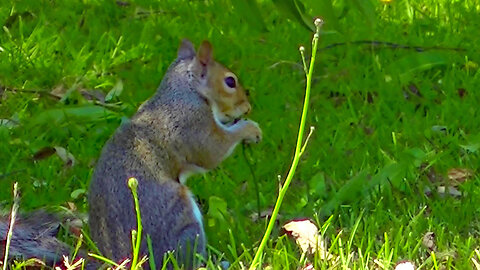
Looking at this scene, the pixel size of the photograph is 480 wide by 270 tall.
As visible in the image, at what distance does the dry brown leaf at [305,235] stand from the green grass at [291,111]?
0.12 ft

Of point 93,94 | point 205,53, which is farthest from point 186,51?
point 93,94

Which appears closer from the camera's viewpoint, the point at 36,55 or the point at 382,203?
the point at 382,203

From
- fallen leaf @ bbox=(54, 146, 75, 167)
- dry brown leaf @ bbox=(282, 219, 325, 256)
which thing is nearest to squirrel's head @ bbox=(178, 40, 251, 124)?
dry brown leaf @ bbox=(282, 219, 325, 256)

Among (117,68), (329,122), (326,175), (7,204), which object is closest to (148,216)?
(7,204)

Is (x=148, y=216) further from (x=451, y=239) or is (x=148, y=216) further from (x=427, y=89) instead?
(x=427, y=89)

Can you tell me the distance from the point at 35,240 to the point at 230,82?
73 cm

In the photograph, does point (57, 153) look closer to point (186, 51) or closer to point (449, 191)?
point (186, 51)

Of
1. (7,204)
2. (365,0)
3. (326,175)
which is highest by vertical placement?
(365,0)

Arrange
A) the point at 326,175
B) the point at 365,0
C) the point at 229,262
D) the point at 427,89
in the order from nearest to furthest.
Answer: the point at 365,0 < the point at 229,262 < the point at 326,175 < the point at 427,89

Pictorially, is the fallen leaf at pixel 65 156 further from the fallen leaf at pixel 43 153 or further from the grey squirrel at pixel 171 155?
the grey squirrel at pixel 171 155

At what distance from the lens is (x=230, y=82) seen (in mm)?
3125

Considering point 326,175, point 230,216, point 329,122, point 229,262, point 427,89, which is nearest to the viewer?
point 229,262

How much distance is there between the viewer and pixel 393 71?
4.34 m

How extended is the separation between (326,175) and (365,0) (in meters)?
1.02
